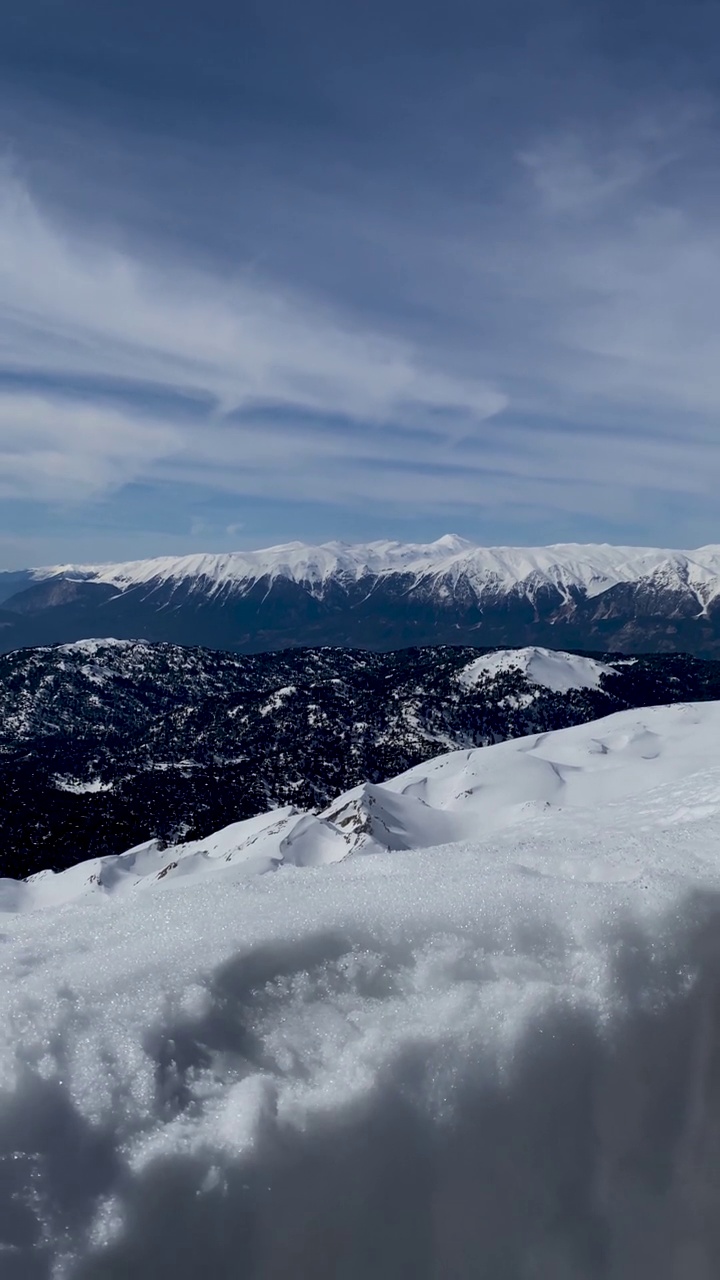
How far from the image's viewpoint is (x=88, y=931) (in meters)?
5.47

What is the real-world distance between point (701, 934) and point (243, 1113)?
3.38 metres

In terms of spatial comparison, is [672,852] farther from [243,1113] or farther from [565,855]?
[243,1113]

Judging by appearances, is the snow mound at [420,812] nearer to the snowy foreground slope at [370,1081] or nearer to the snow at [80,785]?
the snowy foreground slope at [370,1081]

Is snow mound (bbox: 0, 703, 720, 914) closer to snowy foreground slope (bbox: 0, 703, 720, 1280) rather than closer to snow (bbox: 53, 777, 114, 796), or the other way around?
snowy foreground slope (bbox: 0, 703, 720, 1280)

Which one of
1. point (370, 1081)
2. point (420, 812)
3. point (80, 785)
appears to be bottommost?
point (80, 785)

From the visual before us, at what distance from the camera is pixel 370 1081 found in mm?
4352

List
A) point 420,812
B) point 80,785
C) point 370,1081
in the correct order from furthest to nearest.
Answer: point 80,785
point 420,812
point 370,1081

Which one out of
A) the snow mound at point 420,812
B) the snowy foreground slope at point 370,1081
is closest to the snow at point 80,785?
the snow mound at point 420,812

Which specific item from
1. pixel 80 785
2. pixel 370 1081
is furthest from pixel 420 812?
pixel 80 785

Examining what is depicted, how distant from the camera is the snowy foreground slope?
150 inches

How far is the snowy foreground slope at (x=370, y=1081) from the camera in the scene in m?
3.80

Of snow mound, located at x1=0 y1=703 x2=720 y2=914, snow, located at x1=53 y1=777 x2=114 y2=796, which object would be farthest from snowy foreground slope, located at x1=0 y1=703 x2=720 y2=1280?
snow, located at x1=53 y1=777 x2=114 y2=796

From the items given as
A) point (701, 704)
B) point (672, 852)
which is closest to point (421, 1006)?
point (672, 852)

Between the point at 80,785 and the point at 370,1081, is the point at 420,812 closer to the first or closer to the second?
the point at 370,1081
